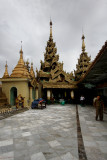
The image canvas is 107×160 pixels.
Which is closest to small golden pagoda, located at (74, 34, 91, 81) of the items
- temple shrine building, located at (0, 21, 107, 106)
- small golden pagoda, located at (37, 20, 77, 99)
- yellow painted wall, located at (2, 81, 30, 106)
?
temple shrine building, located at (0, 21, 107, 106)

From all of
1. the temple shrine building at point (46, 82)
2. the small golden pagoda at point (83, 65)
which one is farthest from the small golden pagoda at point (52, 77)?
the small golden pagoda at point (83, 65)

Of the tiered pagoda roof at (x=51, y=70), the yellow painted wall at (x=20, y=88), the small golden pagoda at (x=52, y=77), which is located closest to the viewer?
the yellow painted wall at (x=20, y=88)

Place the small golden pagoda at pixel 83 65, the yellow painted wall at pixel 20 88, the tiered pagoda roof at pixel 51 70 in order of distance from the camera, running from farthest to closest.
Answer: the small golden pagoda at pixel 83 65, the tiered pagoda roof at pixel 51 70, the yellow painted wall at pixel 20 88

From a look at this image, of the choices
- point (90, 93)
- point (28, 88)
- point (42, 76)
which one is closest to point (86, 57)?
point (90, 93)

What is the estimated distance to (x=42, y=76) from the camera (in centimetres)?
2042

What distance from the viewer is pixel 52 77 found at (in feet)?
56.3

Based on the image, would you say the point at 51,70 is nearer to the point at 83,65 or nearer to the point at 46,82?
the point at 46,82

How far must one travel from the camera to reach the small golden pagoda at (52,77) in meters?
16.8

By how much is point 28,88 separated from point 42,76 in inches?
310

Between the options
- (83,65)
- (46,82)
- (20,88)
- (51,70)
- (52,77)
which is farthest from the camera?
(83,65)

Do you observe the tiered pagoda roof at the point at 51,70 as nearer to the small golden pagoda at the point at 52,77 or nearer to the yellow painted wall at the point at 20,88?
the small golden pagoda at the point at 52,77

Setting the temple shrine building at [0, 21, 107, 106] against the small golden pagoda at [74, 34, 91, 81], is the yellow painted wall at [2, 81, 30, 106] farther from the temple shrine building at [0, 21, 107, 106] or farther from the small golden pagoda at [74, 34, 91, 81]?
the small golden pagoda at [74, 34, 91, 81]

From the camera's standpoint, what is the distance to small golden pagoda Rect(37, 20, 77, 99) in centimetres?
1678

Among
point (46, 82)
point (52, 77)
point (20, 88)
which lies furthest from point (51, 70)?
point (20, 88)
